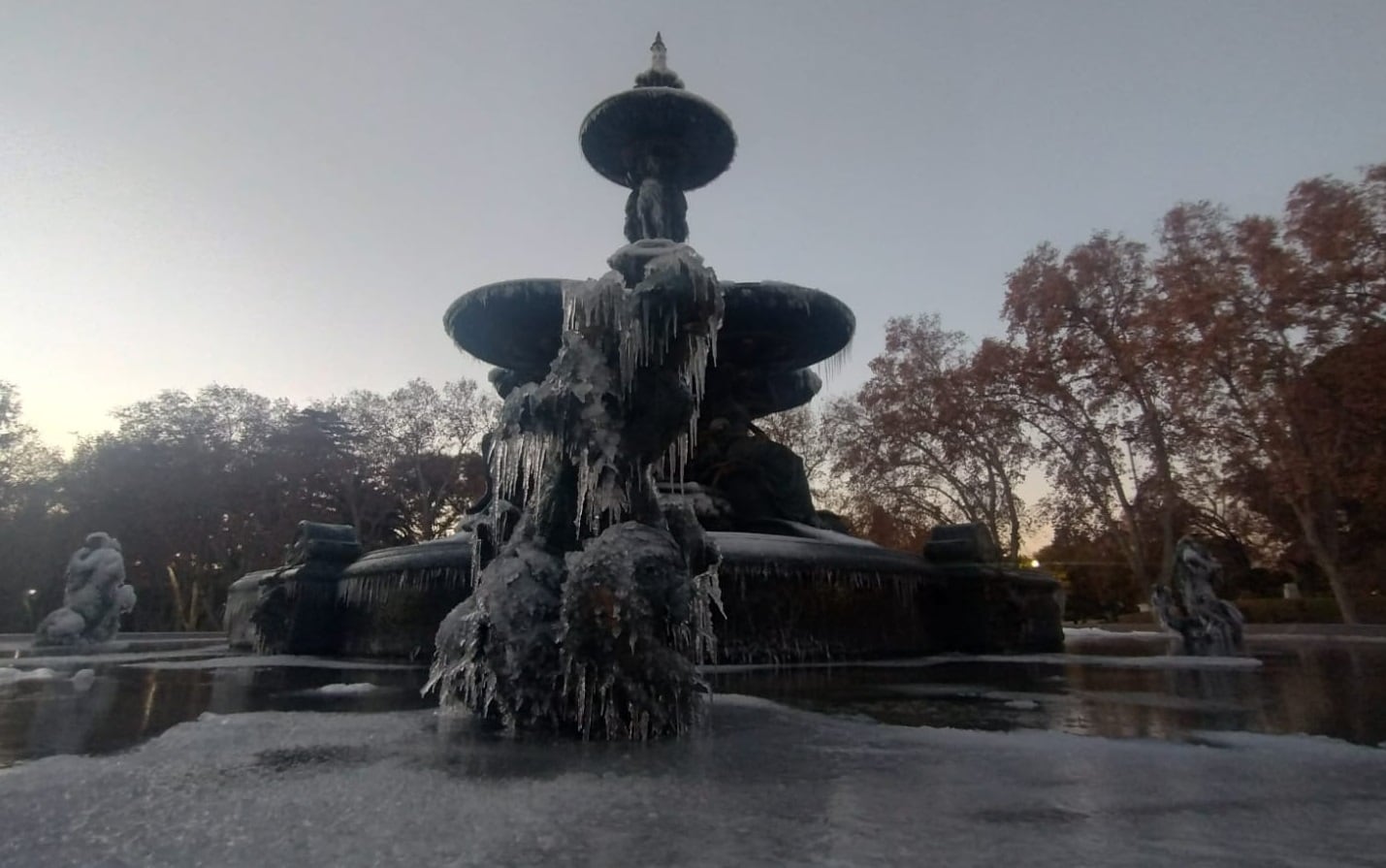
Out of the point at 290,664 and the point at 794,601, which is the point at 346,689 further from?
the point at 794,601

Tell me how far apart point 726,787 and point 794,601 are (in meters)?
5.74

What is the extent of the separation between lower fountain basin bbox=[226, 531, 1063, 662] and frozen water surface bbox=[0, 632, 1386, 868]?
3.37 metres

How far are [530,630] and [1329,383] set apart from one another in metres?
25.0

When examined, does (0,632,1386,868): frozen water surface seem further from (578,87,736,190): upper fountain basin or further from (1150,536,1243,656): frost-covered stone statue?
(578,87,736,190): upper fountain basin

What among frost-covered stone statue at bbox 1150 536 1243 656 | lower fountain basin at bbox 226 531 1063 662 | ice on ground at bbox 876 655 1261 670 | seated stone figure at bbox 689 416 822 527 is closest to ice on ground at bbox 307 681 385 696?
lower fountain basin at bbox 226 531 1063 662

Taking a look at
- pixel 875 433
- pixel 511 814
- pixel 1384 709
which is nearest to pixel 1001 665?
pixel 1384 709

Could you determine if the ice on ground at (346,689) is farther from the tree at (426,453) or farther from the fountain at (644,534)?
the tree at (426,453)

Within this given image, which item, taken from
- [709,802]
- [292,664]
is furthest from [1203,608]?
[292,664]

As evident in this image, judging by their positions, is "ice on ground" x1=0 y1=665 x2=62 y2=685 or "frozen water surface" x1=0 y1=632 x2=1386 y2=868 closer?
"frozen water surface" x1=0 y1=632 x2=1386 y2=868

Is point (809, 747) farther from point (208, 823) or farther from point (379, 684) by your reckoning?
point (379, 684)

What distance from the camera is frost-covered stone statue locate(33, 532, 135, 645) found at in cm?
1215

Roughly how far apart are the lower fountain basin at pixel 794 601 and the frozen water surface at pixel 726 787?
337 cm

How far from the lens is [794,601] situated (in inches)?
305

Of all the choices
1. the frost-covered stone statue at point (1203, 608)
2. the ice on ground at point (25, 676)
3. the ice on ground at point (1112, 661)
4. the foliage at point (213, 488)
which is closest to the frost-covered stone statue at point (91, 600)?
the ice on ground at point (25, 676)
